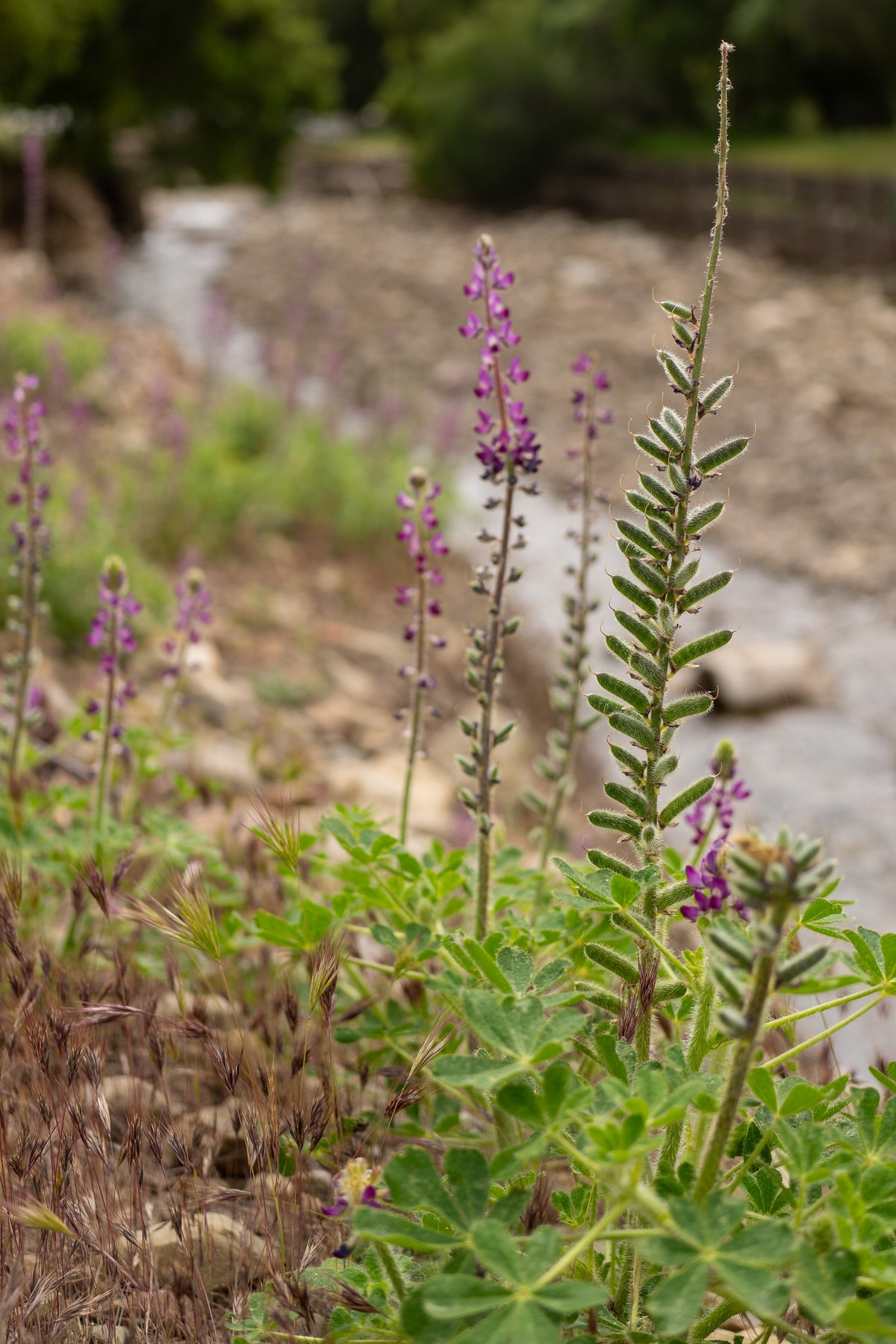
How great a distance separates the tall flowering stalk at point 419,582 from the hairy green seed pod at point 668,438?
54 cm

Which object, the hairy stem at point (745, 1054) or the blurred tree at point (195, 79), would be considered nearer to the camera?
the hairy stem at point (745, 1054)

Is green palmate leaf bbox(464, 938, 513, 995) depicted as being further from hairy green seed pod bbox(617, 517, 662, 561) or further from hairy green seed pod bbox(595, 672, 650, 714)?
hairy green seed pod bbox(617, 517, 662, 561)

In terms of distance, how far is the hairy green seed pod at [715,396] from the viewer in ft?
4.62

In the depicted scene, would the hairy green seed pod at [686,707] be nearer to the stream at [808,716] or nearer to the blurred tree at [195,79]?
the stream at [808,716]

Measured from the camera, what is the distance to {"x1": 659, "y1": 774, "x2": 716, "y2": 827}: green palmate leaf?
4.87 ft

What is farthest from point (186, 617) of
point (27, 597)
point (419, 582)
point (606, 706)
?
point (606, 706)

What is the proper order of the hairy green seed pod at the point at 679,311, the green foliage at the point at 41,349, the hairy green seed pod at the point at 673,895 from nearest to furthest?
1. the hairy green seed pod at the point at 679,311
2. the hairy green seed pod at the point at 673,895
3. the green foliage at the point at 41,349

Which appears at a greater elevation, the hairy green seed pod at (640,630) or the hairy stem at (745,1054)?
the hairy green seed pod at (640,630)

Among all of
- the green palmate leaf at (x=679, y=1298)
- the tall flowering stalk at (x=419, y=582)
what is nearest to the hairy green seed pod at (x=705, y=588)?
the tall flowering stalk at (x=419, y=582)

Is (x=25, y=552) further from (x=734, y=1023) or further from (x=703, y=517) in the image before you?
(x=734, y=1023)

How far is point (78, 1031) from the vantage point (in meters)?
1.58

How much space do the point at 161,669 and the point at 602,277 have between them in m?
12.4

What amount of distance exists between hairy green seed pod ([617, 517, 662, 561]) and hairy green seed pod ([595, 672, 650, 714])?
157 millimetres

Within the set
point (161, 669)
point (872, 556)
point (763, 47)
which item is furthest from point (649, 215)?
point (161, 669)
